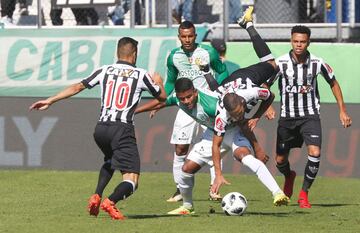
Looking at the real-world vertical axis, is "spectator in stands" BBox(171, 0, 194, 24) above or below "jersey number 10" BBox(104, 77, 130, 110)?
above

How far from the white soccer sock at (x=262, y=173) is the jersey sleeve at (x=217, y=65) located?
8.29 feet

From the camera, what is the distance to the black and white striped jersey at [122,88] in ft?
38.1

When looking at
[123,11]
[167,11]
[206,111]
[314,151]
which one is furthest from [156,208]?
[123,11]

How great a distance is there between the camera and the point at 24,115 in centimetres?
1844

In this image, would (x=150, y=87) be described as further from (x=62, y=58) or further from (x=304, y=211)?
(x=62, y=58)

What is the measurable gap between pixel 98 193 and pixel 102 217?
0.39 meters

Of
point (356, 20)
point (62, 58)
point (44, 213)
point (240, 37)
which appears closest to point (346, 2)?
point (356, 20)

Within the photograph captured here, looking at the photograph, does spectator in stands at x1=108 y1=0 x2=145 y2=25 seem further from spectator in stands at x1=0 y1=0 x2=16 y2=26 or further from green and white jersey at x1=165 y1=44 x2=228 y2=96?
green and white jersey at x1=165 y1=44 x2=228 y2=96

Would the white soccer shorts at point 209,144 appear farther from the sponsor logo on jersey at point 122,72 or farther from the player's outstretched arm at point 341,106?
the player's outstretched arm at point 341,106

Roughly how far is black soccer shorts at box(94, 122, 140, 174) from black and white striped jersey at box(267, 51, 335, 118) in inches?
99.0

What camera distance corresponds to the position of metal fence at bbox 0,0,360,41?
19.1 m

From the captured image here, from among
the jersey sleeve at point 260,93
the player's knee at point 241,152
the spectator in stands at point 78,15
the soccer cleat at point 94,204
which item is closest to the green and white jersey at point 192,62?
the jersey sleeve at point 260,93

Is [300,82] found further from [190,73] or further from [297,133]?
[190,73]

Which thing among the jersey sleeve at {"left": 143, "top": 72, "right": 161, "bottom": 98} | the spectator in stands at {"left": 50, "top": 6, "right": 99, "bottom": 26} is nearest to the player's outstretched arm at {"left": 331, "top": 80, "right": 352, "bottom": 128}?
the jersey sleeve at {"left": 143, "top": 72, "right": 161, "bottom": 98}
